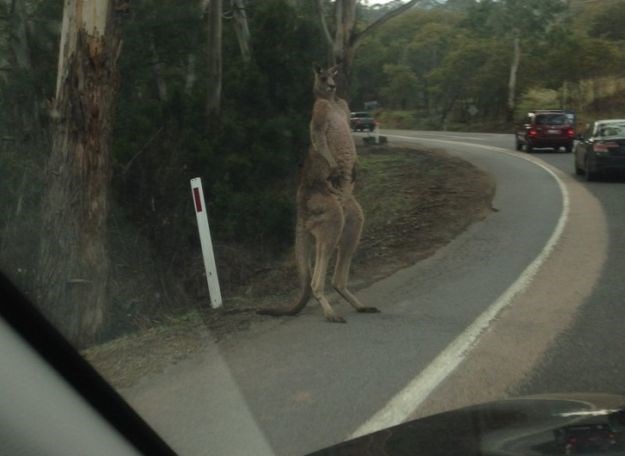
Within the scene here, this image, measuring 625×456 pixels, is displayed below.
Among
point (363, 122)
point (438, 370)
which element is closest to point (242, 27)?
point (363, 122)

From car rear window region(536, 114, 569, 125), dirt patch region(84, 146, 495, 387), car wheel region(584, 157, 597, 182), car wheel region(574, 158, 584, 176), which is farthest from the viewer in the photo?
car rear window region(536, 114, 569, 125)

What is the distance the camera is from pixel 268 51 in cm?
2372

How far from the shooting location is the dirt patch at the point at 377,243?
805 cm

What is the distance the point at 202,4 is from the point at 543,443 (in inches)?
895

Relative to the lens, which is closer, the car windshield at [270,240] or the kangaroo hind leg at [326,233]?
the car windshield at [270,240]

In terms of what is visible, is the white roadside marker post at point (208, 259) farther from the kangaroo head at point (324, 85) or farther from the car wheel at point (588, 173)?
the car wheel at point (588, 173)

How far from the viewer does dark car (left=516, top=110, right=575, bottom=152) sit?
3650 cm

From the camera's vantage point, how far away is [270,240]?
53.4 feet

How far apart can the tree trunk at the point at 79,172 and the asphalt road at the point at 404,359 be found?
80.9 inches

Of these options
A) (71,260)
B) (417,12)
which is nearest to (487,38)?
(417,12)

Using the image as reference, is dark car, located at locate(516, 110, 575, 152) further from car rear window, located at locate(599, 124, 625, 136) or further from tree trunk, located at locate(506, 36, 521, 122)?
tree trunk, located at locate(506, 36, 521, 122)

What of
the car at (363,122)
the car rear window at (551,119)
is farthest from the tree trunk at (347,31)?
the car at (363,122)

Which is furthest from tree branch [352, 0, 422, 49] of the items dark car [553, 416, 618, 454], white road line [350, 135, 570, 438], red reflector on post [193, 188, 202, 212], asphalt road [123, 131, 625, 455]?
dark car [553, 416, 618, 454]

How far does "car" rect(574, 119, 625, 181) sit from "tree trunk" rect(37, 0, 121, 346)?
16841 millimetres
